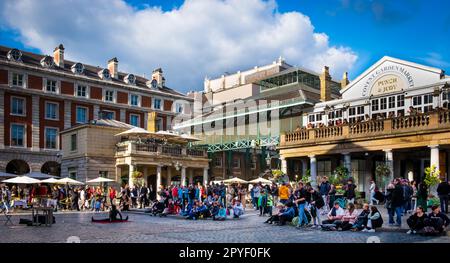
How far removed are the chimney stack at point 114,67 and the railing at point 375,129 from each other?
40272 mm

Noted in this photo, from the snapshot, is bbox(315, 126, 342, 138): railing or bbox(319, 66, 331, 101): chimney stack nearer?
bbox(315, 126, 342, 138): railing

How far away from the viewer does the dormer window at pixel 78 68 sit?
59.0 metres

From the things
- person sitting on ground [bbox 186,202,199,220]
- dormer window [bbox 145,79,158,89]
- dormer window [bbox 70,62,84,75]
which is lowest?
person sitting on ground [bbox 186,202,199,220]

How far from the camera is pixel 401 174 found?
85.2 ft

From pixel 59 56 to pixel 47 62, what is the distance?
2.32 metres

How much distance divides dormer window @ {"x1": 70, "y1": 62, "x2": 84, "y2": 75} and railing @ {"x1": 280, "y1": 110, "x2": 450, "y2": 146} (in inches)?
1473

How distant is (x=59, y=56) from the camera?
191ft

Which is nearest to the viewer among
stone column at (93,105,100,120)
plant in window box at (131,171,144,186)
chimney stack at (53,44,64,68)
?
plant in window box at (131,171,144,186)

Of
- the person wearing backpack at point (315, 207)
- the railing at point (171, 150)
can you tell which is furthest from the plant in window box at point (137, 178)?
the person wearing backpack at point (315, 207)

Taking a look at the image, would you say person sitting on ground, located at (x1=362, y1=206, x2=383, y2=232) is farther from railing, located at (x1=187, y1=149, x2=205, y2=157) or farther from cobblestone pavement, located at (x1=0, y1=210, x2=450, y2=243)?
railing, located at (x1=187, y1=149, x2=205, y2=157)

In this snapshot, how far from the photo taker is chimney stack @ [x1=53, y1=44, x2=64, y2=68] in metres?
58.2

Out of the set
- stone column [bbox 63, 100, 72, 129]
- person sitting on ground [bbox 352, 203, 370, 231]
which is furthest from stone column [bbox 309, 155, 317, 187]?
stone column [bbox 63, 100, 72, 129]

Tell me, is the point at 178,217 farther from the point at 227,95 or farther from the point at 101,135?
the point at 227,95
